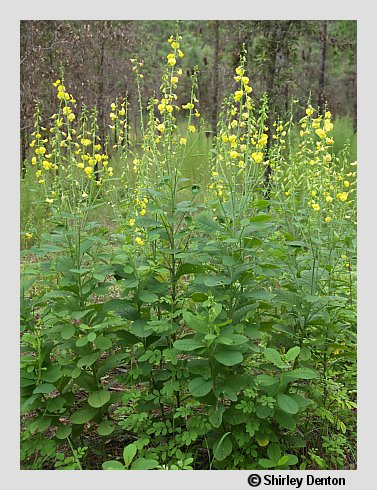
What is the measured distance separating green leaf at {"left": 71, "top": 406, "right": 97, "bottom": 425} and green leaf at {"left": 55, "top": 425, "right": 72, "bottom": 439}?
64mm

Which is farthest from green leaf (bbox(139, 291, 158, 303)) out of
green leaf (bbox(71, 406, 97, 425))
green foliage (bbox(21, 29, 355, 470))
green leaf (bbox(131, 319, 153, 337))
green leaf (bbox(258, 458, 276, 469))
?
green leaf (bbox(258, 458, 276, 469))

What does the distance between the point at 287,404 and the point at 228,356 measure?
1.13 feet

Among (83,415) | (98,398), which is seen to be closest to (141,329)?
(98,398)

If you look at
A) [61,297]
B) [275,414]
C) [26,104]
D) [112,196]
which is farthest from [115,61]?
[275,414]

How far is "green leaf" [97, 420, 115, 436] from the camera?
2.66 meters

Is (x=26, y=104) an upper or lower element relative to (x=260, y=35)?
lower

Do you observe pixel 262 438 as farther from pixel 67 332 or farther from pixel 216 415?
pixel 67 332

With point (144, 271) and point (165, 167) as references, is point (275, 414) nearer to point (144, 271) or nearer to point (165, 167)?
point (144, 271)

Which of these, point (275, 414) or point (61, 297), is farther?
point (61, 297)

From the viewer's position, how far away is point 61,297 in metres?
2.78

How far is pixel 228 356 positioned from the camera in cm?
236

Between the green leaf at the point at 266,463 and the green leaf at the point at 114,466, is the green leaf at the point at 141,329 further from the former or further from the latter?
the green leaf at the point at 266,463

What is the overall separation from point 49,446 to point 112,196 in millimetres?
1668

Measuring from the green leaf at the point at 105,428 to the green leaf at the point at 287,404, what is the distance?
0.86m
